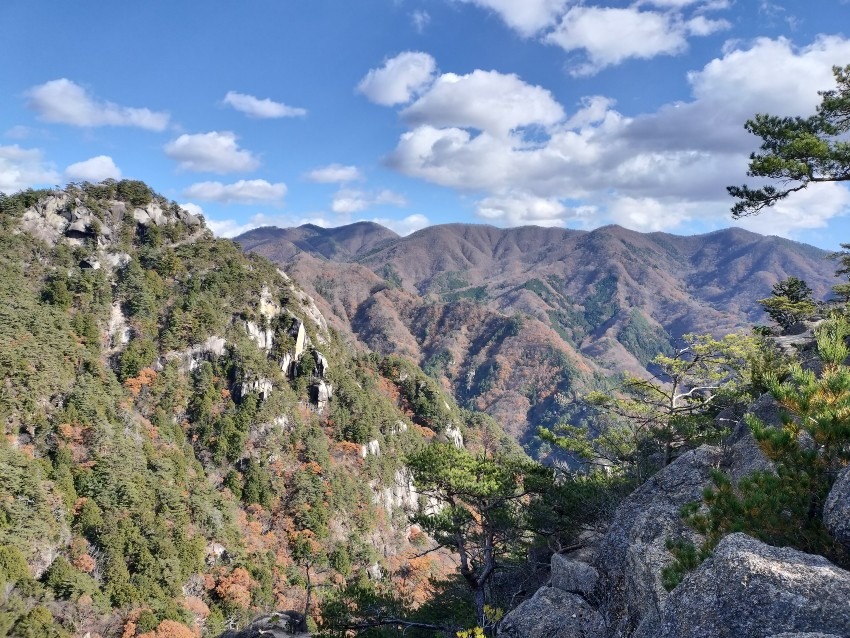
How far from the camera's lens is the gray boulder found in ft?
17.0

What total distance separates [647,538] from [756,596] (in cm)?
522

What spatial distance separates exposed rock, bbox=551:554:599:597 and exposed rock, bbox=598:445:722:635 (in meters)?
0.34

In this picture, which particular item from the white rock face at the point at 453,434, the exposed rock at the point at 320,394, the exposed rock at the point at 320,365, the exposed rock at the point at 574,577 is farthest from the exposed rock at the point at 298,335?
the exposed rock at the point at 574,577

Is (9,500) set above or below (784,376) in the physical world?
below

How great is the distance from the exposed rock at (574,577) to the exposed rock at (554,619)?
0.99 feet

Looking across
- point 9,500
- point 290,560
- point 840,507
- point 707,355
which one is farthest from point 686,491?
point 290,560

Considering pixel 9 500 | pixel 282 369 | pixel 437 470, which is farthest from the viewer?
pixel 282 369

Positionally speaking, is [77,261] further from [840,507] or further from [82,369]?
[840,507]

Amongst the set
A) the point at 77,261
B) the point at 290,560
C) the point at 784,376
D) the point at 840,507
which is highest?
the point at 77,261

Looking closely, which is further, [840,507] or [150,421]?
[150,421]

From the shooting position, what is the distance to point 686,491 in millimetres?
11352

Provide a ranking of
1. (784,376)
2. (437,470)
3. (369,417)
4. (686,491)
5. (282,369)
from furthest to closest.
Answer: (369,417)
(282,369)
(437,470)
(784,376)
(686,491)

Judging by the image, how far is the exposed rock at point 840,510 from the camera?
5852 mm

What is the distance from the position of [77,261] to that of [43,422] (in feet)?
116
